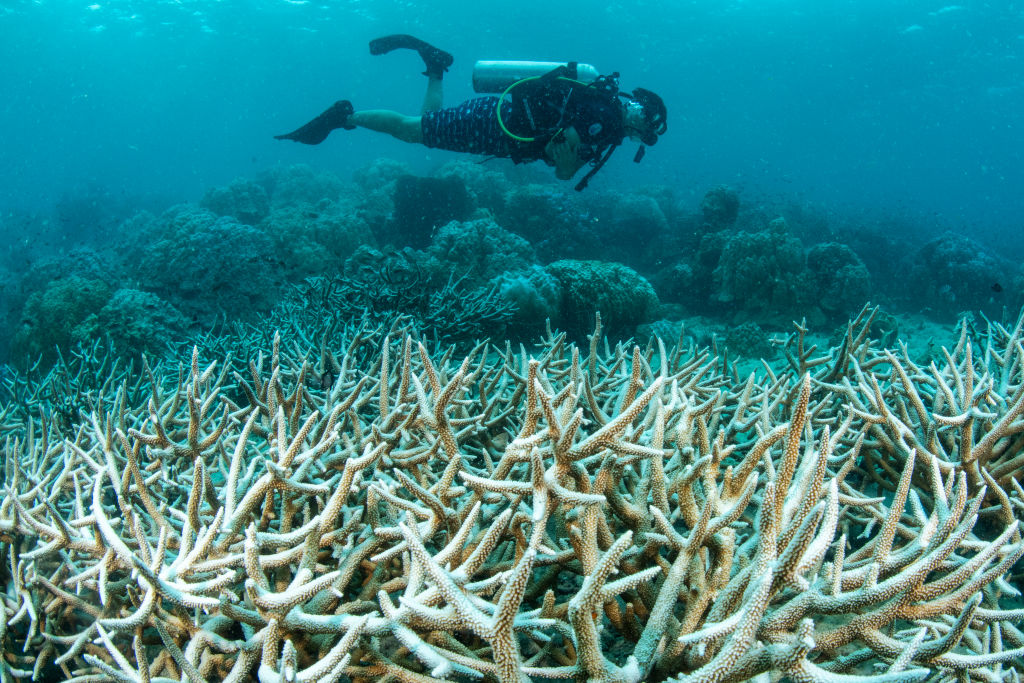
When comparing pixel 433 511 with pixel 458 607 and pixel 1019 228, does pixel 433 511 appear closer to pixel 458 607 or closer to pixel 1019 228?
pixel 458 607

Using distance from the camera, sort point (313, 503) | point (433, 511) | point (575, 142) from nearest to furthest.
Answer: point (433, 511) → point (313, 503) → point (575, 142)

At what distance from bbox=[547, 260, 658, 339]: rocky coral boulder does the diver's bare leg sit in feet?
11.0

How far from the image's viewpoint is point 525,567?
42.3 inches

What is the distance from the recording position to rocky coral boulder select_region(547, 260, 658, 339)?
7.59 metres

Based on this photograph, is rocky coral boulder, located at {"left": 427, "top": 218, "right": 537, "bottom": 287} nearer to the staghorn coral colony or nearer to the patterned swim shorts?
the patterned swim shorts

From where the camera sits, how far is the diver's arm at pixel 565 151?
6746mm

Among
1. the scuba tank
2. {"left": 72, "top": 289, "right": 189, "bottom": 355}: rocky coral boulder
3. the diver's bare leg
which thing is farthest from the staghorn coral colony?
the scuba tank

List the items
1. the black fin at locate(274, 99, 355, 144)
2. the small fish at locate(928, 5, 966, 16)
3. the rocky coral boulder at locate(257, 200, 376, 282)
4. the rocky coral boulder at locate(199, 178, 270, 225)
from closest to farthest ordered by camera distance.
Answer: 1. the black fin at locate(274, 99, 355, 144)
2. the rocky coral boulder at locate(257, 200, 376, 282)
3. the rocky coral boulder at locate(199, 178, 270, 225)
4. the small fish at locate(928, 5, 966, 16)

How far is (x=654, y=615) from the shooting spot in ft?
4.53

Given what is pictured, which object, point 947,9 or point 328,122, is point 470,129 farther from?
point 947,9

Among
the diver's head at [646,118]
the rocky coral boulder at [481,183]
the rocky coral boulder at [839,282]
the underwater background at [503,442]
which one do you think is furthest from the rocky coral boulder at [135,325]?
the rocky coral boulder at [839,282]

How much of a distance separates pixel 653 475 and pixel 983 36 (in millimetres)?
66668

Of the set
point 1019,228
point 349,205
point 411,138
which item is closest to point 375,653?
point 411,138

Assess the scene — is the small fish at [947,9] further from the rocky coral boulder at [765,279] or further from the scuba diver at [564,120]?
the scuba diver at [564,120]
